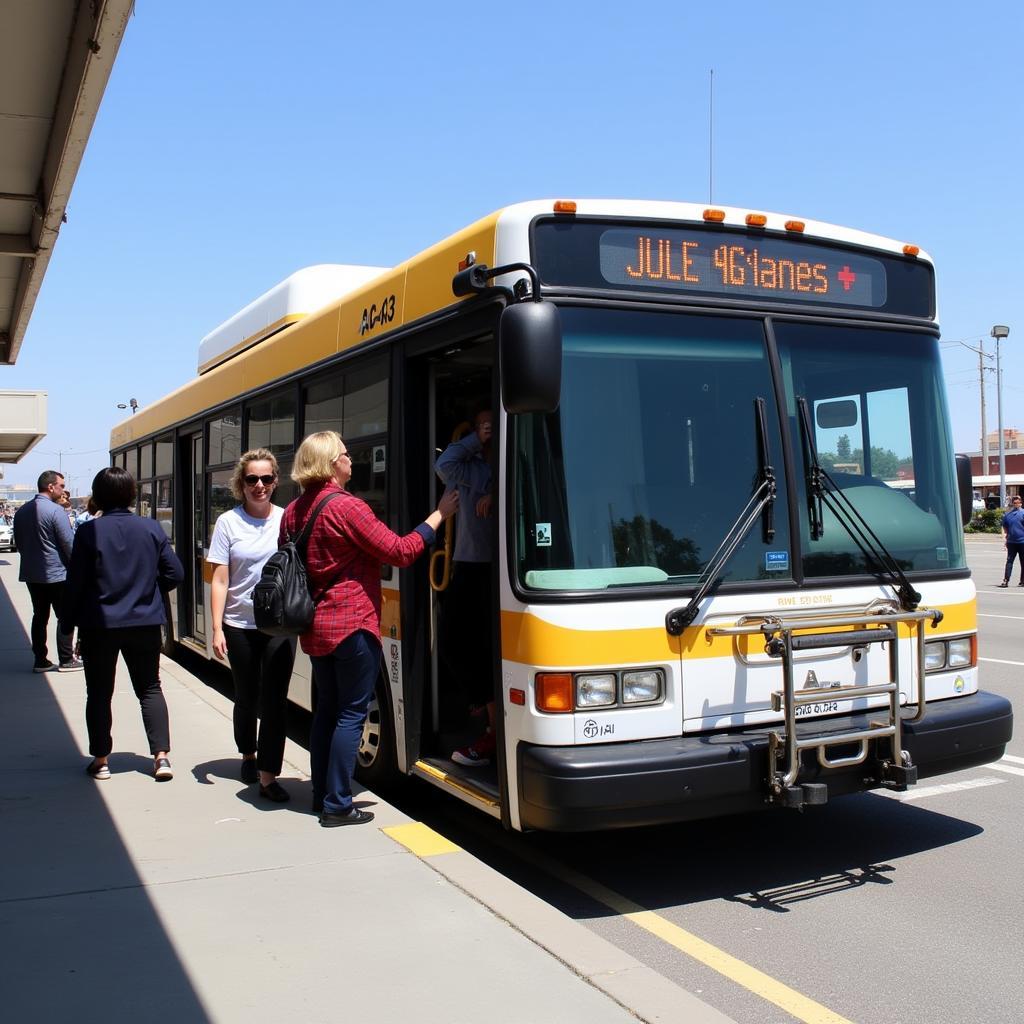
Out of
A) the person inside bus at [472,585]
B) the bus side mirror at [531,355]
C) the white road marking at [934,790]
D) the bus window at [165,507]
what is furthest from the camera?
the bus window at [165,507]

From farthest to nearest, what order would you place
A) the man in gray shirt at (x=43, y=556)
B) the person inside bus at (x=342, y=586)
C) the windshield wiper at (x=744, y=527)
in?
the man in gray shirt at (x=43, y=556) < the person inside bus at (x=342, y=586) < the windshield wiper at (x=744, y=527)

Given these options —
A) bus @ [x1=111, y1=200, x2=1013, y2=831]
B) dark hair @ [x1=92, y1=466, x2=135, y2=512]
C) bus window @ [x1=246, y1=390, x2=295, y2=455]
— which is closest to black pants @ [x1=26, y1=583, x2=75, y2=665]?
bus window @ [x1=246, y1=390, x2=295, y2=455]

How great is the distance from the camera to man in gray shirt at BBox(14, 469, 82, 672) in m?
11.1

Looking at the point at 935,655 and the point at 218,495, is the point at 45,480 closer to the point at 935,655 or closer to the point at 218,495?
the point at 218,495

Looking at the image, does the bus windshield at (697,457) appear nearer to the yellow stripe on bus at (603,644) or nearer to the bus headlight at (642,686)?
Answer: the yellow stripe on bus at (603,644)

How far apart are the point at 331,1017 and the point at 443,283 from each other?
3.29 m

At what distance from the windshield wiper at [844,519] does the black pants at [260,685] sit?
2.93m

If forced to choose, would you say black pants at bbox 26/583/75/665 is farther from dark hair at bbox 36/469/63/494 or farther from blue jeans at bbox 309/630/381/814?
blue jeans at bbox 309/630/381/814

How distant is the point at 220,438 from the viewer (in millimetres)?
9656

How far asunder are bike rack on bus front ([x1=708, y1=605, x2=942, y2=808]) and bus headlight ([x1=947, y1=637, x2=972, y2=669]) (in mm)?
468

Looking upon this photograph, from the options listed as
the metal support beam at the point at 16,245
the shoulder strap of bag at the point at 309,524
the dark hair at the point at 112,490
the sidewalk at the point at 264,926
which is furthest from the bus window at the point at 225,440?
the shoulder strap of bag at the point at 309,524

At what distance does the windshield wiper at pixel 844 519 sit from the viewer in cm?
502

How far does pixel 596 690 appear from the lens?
454cm

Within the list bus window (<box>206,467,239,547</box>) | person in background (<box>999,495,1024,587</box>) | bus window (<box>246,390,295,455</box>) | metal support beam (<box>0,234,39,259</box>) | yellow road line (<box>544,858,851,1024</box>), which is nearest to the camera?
yellow road line (<box>544,858,851,1024</box>)
